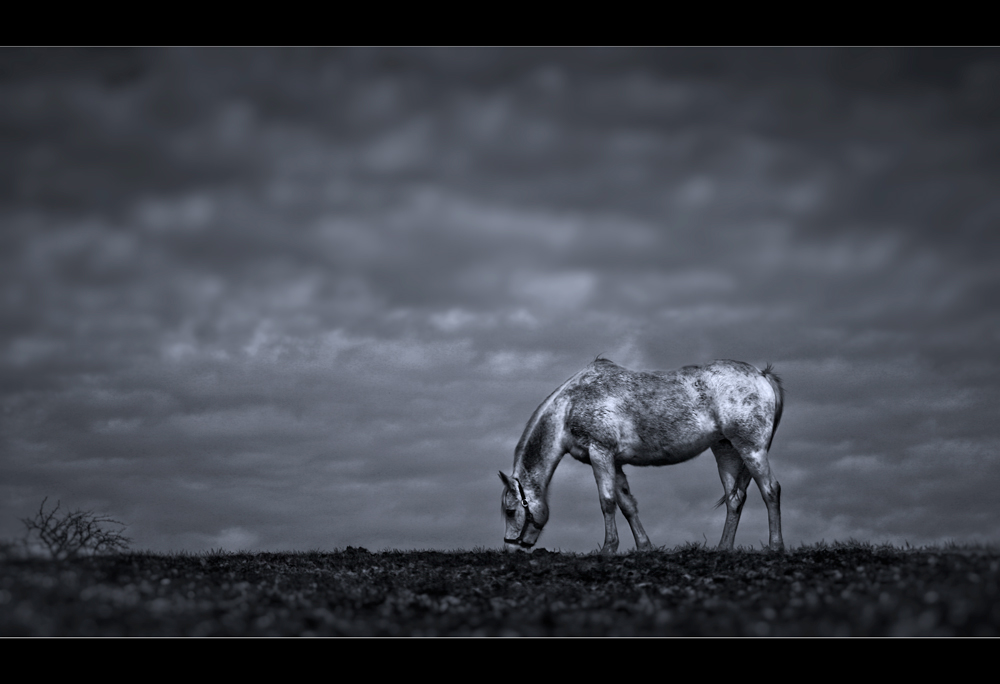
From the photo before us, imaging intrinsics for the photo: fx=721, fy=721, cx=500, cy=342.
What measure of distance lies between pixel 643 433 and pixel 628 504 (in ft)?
5.12

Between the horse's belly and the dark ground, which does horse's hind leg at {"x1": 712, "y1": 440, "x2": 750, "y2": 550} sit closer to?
the horse's belly

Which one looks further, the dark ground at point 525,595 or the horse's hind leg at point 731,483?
the horse's hind leg at point 731,483

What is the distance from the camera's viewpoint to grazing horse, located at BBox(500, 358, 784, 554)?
14648mm

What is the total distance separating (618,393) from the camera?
1534 centimetres

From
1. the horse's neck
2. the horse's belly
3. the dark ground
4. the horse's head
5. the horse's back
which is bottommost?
the dark ground

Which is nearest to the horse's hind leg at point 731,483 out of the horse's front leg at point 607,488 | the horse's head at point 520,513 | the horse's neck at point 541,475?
the horse's front leg at point 607,488

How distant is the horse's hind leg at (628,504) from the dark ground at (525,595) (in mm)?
2296

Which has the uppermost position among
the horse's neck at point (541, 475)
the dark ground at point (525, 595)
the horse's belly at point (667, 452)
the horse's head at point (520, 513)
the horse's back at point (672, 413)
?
the horse's back at point (672, 413)

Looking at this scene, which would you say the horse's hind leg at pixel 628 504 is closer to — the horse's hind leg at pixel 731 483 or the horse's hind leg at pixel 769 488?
the horse's hind leg at pixel 731 483

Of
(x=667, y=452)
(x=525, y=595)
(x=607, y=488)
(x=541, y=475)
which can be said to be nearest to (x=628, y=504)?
(x=607, y=488)

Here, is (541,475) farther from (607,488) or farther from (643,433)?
(643,433)

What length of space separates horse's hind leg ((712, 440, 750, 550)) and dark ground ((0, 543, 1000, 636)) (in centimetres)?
207

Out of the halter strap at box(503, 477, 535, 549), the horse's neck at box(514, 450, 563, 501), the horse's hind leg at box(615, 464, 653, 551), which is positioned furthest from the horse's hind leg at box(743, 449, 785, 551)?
→ the halter strap at box(503, 477, 535, 549)

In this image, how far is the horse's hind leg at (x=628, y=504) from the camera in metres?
15.1
